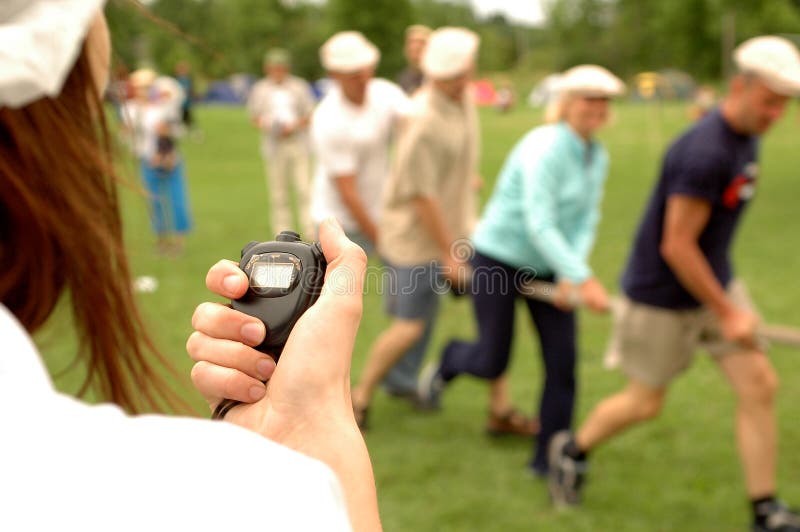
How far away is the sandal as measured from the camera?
4.91 meters

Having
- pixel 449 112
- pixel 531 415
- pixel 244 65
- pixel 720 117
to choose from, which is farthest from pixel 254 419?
pixel 244 65

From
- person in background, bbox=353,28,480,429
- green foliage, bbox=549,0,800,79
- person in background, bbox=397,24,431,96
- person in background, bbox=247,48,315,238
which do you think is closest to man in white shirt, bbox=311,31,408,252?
person in background, bbox=353,28,480,429

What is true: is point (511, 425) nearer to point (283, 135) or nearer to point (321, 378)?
point (321, 378)

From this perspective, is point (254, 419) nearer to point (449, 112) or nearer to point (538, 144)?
point (538, 144)

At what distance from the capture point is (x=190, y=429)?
651 mm

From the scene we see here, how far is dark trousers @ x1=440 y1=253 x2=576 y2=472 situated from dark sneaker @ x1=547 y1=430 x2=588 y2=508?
0.60 feet

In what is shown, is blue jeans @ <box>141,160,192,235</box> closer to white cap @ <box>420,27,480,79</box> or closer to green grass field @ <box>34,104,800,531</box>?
green grass field @ <box>34,104,800,531</box>

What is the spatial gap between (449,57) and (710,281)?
1.92 meters

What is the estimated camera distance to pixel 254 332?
0.99 m

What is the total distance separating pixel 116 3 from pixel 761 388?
3.15 m

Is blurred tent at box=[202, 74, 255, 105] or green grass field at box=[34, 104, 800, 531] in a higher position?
green grass field at box=[34, 104, 800, 531]

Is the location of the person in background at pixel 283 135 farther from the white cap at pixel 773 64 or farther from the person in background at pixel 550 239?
the white cap at pixel 773 64

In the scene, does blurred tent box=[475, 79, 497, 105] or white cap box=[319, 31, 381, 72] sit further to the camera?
blurred tent box=[475, 79, 497, 105]

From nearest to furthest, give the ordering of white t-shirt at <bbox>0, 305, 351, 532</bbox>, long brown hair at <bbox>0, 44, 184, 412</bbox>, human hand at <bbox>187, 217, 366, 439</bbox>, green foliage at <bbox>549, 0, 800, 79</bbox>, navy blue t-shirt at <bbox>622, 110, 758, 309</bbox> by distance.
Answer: white t-shirt at <bbox>0, 305, 351, 532</bbox> < human hand at <bbox>187, 217, 366, 439</bbox> < long brown hair at <bbox>0, 44, 184, 412</bbox> < navy blue t-shirt at <bbox>622, 110, 758, 309</bbox> < green foliage at <bbox>549, 0, 800, 79</bbox>
